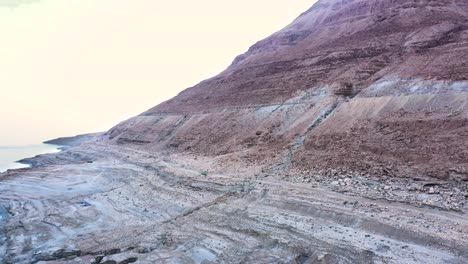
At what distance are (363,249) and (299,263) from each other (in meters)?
1.82

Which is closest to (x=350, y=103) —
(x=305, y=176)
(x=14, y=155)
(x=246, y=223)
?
(x=305, y=176)

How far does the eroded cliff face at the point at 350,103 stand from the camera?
1588 centimetres

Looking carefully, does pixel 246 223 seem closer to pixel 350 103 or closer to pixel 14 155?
pixel 350 103

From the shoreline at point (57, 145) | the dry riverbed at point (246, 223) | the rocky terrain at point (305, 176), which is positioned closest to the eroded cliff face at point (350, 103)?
the rocky terrain at point (305, 176)

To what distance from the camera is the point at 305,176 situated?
56.2ft

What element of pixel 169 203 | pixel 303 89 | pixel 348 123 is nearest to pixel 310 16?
pixel 303 89

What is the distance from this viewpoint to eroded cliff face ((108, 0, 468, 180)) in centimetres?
1588

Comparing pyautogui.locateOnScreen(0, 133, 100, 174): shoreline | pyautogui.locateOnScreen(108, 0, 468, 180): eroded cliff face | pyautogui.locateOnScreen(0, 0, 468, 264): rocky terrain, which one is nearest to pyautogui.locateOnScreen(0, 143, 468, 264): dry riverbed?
pyautogui.locateOnScreen(0, 0, 468, 264): rocky terrain

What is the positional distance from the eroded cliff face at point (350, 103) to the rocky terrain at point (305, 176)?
114 mm

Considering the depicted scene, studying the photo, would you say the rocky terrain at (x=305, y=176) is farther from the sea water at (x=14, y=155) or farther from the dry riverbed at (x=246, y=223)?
the sea water at (x=14, y=155)

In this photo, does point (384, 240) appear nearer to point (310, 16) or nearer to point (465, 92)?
point (465, 92)

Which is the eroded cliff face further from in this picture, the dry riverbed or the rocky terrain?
the dry riverbed

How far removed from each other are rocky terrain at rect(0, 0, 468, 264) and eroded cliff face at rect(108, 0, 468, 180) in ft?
0.37

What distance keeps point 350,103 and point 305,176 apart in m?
7.60
